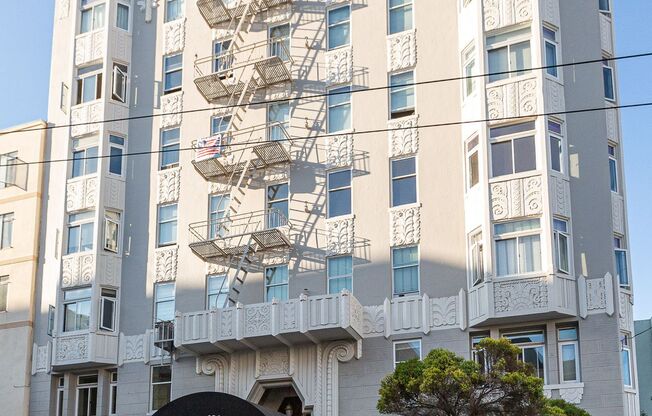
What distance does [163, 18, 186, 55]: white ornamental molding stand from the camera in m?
40.5

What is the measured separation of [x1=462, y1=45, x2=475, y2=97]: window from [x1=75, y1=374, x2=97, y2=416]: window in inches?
679

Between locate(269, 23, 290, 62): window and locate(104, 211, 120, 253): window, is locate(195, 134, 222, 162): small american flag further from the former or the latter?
locate(104, 211, 120, 253): window

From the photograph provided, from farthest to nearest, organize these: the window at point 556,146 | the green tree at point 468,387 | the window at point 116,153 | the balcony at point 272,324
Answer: the window at point 116,153, the balcony at point 272,324, the window at point 556,146, the green tree at point 468,387

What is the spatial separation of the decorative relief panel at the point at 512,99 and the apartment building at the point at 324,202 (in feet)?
0.27

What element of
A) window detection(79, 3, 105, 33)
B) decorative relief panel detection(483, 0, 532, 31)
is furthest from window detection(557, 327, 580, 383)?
window detection(79, 3, 105, 33)

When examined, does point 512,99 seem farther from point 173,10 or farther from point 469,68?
point 173,10

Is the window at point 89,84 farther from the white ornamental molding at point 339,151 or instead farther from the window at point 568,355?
the window at point 568,355

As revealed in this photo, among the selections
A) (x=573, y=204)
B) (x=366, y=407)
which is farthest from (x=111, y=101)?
(x=573, y=204)

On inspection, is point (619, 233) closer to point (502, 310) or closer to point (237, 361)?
point (502, 310)

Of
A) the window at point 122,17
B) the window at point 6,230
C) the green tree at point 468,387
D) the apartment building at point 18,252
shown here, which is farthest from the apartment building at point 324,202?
the green tree at point 468,387

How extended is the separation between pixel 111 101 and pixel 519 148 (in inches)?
673

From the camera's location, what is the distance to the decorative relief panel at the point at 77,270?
125 ft

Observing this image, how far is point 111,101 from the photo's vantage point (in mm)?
40594

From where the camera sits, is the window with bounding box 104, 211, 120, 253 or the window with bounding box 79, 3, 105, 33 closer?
the window with bounding box 104, 211, 120, 253
